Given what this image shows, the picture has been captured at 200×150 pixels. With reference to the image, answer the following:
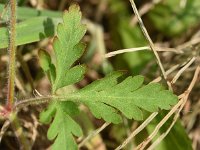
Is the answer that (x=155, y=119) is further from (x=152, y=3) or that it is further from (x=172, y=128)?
(x=152, y=3)

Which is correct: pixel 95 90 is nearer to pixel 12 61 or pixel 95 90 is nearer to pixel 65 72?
pixel 65 72

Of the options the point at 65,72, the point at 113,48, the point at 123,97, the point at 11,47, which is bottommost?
the point at 123,97


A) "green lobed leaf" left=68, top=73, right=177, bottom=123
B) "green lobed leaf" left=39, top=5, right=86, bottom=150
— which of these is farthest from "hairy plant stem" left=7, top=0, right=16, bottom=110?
"green lobed leaf" left=68, top=73, right=177, bottom=123

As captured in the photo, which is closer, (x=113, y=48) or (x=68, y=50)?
(x=68, y=50)

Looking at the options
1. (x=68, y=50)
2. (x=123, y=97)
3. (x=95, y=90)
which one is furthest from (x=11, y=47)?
(x=123, y=97)

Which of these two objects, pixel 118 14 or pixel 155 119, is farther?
pixel 118 14

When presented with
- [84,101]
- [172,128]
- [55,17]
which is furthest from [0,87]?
[172,128]
